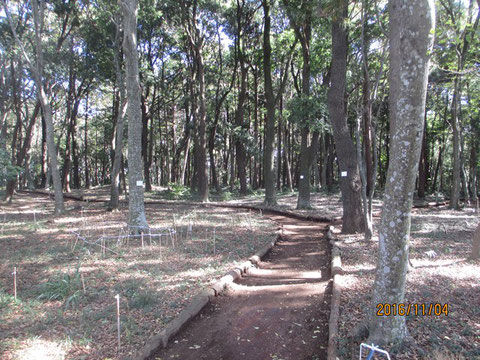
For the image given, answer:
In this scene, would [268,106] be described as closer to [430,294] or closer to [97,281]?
[97,281]

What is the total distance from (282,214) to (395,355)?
40.7 ft

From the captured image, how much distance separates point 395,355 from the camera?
3.24 m

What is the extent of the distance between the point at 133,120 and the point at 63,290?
19.3ft

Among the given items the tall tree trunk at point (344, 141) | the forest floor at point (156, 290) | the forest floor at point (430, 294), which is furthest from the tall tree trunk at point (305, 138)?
the forest floor at point (430, 294)

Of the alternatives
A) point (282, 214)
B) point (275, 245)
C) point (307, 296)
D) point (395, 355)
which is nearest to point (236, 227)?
point (275, 245)

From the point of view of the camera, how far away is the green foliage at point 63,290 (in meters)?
5.12

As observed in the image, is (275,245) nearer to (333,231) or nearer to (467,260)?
(333,231)

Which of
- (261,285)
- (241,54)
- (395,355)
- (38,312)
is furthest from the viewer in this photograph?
(241,54)

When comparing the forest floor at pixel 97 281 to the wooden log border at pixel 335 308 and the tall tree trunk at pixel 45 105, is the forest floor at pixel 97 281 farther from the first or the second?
the tall tree trunk at pixel 45 105

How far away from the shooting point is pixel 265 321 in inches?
182

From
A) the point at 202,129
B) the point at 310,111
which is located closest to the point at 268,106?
the point at 310,111

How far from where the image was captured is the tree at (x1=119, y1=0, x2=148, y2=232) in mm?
9867

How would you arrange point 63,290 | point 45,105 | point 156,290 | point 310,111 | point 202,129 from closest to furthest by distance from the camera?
point 63,290, point 156,290, point 45,105, point 310,111, point 202,129

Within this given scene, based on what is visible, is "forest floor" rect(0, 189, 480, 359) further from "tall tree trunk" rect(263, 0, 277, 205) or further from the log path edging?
"tall tree trunk" rect(263, 0, 277, 205)
